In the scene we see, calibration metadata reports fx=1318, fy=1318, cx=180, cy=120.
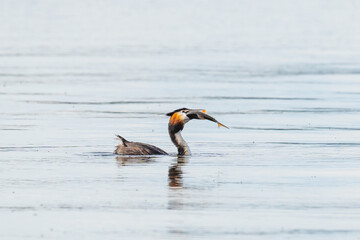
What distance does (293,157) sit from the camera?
19.2 m

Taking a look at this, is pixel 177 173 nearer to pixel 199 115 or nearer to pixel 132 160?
pixel 132 160

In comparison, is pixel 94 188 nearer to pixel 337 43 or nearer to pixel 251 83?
pixel 251 83

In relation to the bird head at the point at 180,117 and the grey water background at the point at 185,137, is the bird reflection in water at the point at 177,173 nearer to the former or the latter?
the grey water background at the point at 185,137

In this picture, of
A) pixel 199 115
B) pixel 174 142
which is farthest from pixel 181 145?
pixel 199 115

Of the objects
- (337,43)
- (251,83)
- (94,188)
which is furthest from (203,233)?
(337,43)

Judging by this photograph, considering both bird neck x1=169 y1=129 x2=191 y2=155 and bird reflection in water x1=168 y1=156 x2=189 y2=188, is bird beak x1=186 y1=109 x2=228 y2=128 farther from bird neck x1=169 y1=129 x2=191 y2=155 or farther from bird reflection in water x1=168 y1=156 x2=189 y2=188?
bird reflection in water x1=168 y1=156 x2=189 y2=188

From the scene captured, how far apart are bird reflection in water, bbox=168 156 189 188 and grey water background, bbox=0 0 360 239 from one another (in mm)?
29

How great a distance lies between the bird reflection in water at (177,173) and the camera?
53.4ft

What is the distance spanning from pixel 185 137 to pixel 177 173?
5127mm

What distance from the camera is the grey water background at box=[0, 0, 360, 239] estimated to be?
13.7 meters

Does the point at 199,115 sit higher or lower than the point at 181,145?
higher

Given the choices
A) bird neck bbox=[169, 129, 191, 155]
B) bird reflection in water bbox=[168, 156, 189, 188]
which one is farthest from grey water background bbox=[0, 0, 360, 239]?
bird neck bbox=[169, 129, 191, 155]

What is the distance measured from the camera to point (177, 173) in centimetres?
1747

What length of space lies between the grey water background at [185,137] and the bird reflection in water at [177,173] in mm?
29
